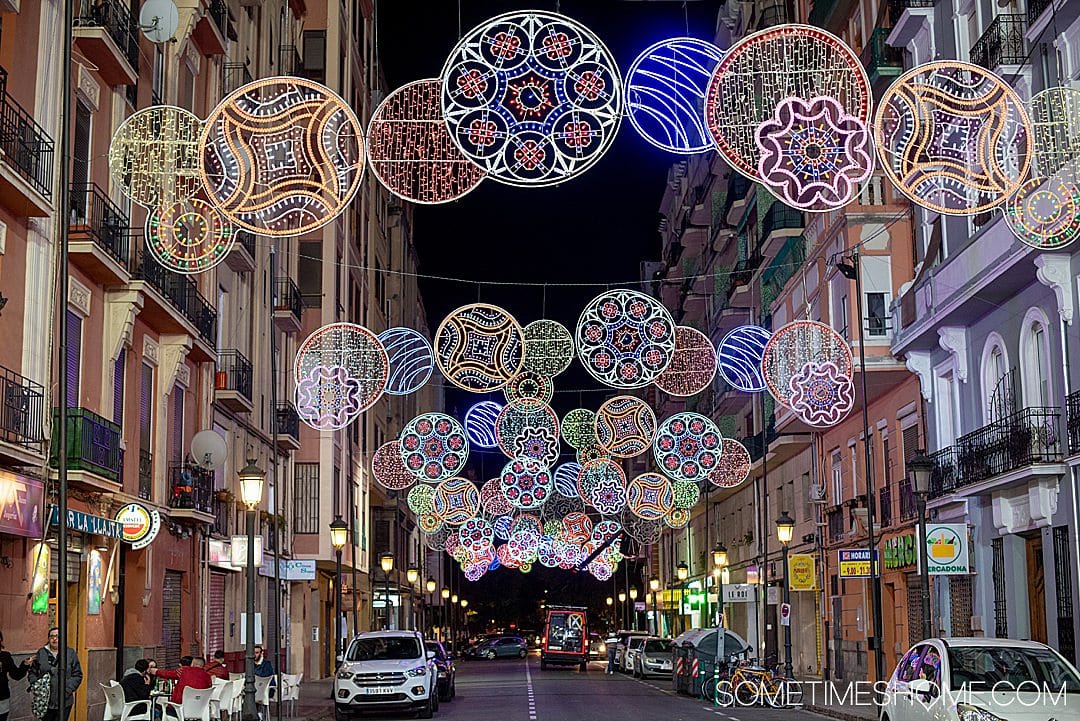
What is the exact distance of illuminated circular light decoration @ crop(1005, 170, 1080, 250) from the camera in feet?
64.2

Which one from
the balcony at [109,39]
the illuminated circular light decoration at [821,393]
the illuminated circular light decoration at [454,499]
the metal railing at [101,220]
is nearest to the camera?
the balcony at [109,39]

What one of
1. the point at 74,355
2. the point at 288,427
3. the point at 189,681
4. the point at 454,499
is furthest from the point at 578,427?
the point at 189,681

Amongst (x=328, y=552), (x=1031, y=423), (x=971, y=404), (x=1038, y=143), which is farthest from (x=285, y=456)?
(x=1038, y=143)

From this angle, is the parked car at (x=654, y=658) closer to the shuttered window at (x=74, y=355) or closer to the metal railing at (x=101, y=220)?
the metal railing at (x=101, y=220)

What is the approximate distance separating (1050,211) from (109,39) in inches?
657

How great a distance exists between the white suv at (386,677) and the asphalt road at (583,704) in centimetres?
73

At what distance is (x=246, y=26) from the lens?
1560 inches

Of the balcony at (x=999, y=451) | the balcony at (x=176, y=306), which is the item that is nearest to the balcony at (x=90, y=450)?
the balcony at (x=176, y=306)

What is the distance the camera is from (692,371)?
102ft

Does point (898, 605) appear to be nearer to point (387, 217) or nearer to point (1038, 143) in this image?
point (1038, 143)

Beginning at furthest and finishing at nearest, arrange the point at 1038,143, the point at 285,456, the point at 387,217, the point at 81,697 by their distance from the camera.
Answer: the point at 387,217, the point at 285,456, the point at 81,697, the point at 1038,143

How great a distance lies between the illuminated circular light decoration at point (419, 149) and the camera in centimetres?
1534

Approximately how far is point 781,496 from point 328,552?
18.5 meters

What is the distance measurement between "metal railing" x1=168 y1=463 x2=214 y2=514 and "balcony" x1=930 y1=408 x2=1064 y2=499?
54.8 feet
